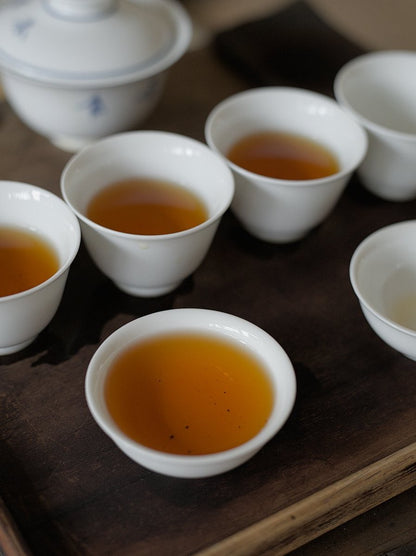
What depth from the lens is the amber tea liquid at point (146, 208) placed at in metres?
0.89

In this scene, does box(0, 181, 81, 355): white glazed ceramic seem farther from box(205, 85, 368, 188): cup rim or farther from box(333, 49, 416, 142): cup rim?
box(333, 49, 416, 142): cup rim

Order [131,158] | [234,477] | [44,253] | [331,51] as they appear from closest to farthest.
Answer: [234,477] → [44,253] → [131,158] → [331,51]

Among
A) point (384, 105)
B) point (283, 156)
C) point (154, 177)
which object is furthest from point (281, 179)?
point (384, 105)

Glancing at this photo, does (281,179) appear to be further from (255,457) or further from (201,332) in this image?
(255,457)

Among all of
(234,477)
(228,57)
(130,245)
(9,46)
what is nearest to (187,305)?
(130,245)

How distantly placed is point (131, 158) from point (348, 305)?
330mm

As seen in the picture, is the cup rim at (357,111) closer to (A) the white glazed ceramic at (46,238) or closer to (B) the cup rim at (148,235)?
(B) the cup rim at (148,235)

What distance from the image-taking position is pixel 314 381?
80cm

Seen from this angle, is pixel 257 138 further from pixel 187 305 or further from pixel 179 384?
pixel 179 384

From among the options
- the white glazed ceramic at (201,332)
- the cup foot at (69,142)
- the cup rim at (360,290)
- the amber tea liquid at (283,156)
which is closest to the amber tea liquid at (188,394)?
the white glazed ceramic at (201,332)

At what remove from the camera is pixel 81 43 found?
3.17ft

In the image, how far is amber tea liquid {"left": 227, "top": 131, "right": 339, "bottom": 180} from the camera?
0.99m

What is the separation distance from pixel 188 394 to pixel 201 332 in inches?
2.8

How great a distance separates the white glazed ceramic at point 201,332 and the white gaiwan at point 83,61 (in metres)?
0.38
